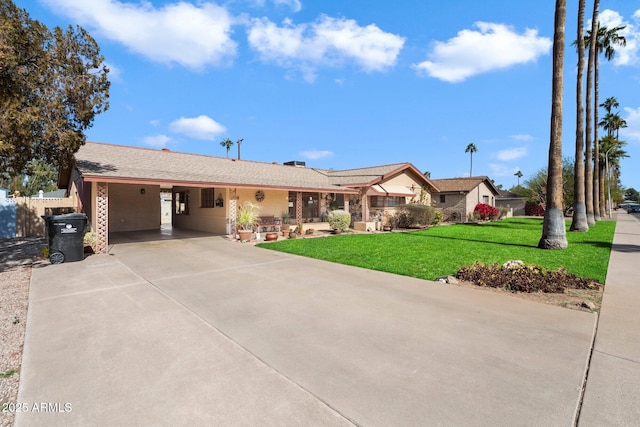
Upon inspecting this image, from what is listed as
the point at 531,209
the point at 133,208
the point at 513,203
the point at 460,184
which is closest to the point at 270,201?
the point at 133,208

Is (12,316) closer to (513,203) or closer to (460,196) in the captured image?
(460,196)

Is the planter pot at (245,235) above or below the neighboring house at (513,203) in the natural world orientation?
below

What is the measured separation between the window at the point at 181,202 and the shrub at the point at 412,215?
1419cm

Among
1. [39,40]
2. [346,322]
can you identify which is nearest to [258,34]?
[39,40]

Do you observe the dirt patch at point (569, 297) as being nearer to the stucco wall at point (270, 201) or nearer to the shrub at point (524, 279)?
the shrub at point (524, 279)

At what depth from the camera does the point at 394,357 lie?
366cm

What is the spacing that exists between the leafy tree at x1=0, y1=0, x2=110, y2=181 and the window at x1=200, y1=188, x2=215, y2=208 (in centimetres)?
699

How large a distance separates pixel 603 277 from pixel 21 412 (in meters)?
10.3

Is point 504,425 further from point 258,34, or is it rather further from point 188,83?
point 188,83

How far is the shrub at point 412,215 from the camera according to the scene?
Answer: 864 inches

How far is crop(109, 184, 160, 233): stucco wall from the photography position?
18062mm

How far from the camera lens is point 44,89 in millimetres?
9961

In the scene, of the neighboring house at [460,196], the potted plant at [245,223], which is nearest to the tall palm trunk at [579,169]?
the neighboring house at [460,196]

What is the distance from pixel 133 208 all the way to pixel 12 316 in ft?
49.7
